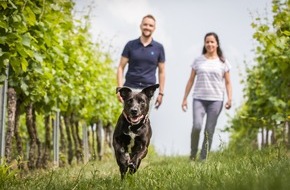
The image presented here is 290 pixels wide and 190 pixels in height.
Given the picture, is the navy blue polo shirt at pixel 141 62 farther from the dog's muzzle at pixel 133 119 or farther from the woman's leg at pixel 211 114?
the woman's leg at pixel 211 114

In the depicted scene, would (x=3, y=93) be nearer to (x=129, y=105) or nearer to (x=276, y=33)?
(x=129, y=105)

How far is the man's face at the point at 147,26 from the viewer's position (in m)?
8.19

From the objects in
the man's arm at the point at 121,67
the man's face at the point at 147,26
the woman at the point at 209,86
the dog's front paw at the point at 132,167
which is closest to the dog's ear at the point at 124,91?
the dog's front paw at the point at 132,167

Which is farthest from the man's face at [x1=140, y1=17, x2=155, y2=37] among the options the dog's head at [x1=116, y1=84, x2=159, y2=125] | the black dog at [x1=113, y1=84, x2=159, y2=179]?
the black dog at [x1=113, y1=84, x2=159, y2=179]

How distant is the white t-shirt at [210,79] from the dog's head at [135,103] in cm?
313

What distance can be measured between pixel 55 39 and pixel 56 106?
2625mm

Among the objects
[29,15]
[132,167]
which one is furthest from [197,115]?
[29,15]

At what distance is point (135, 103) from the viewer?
6.66 meters

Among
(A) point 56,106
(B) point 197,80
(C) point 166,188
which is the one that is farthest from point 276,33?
(C) point 166,188

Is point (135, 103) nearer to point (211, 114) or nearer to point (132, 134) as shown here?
point (132, 134)

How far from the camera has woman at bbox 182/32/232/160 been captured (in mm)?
9938

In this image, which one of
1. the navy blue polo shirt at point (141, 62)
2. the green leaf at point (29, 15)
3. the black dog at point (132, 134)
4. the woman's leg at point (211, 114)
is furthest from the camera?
the woman's leg at point (211, 114)

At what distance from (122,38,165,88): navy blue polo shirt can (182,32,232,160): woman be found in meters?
1.95

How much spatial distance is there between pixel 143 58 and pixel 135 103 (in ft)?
5.41
